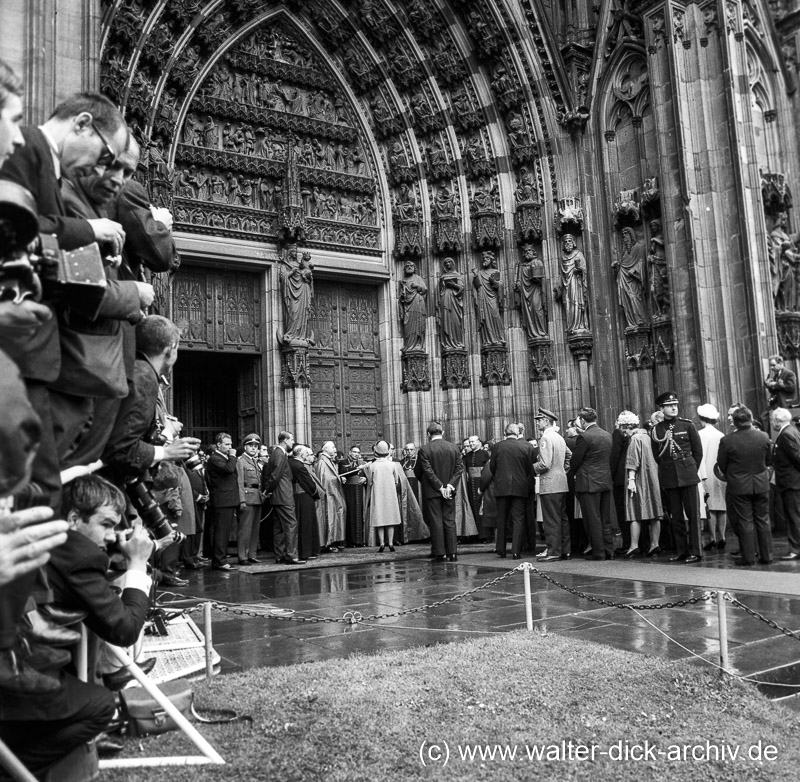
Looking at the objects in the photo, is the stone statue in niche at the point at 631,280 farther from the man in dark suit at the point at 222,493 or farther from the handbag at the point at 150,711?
the handbag at the point at 150,711

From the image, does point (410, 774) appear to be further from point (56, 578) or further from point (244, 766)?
point (56, 578)

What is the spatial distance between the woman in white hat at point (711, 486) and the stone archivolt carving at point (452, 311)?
5744 mm

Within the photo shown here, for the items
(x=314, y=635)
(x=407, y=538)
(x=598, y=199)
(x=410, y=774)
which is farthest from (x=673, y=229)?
(x=410, y=774)

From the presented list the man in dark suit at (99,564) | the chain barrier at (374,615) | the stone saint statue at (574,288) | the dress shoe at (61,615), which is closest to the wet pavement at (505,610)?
the chain barrier at (374,615)

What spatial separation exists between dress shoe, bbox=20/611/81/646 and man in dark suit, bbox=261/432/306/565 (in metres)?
8.30

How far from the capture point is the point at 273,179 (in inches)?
600

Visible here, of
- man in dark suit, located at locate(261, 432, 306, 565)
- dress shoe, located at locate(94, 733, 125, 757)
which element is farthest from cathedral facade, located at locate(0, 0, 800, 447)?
dress shoe, located at locate(94, 733, 125, 757)

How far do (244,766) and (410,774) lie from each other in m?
0.65

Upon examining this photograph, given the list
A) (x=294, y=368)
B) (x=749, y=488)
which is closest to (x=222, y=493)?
(x=294, y=368)

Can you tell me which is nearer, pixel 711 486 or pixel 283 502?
pixel 711 486

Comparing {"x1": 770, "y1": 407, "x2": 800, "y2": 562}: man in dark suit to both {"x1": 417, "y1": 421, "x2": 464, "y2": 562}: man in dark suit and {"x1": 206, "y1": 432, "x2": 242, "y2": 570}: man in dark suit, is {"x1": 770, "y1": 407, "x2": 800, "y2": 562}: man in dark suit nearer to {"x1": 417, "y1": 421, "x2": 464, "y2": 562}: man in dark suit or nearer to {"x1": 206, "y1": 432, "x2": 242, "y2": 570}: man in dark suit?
{"x1": 417, "y1": 421, "x2": 464, "y2": 562}: man in dark suit

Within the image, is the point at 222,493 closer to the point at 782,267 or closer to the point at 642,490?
the point at 642,490

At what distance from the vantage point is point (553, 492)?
33.4 feet

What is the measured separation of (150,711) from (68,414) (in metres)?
1.64
